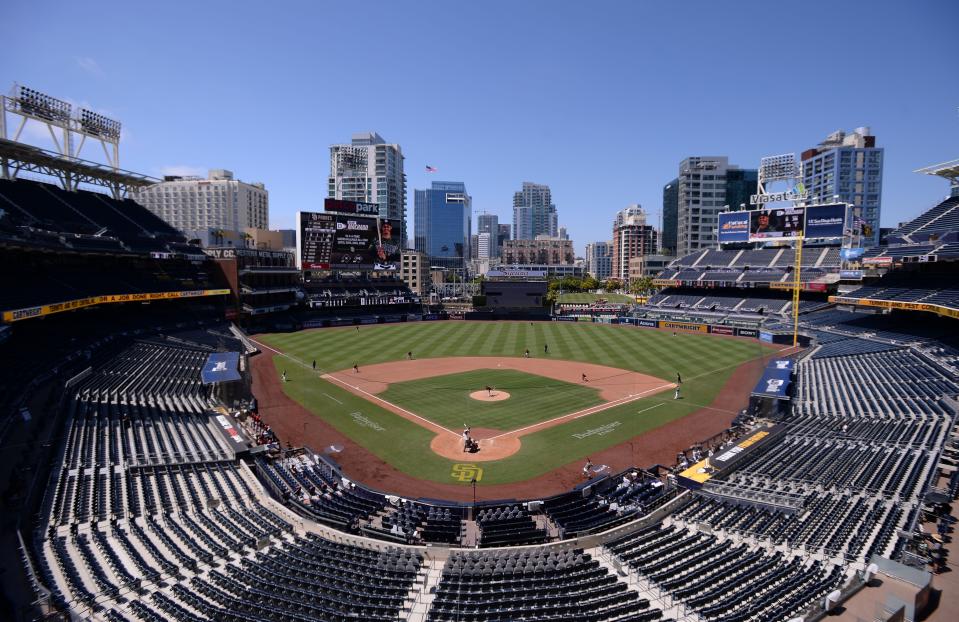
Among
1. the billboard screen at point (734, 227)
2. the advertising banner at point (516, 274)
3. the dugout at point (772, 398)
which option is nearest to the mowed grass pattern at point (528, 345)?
the dugout at point (772, 398)

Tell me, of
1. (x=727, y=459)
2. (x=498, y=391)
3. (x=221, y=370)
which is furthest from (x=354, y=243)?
(x=727, y=459)

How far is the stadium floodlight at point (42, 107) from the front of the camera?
45.1m

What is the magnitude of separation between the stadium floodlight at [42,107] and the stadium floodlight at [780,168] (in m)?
99.4

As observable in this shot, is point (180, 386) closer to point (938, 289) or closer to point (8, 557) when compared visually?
point (8, 557)

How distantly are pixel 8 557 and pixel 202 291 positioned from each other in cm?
4961

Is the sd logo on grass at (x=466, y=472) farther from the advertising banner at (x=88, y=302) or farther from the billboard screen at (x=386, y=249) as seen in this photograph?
the billboard screen at (x=386, y=249)

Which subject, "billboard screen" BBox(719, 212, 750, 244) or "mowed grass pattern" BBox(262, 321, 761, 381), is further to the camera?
"billboard screen" BBox(719, 212, 750, 244)

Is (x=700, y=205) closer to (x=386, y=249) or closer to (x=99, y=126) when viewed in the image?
(x=386, y=249)

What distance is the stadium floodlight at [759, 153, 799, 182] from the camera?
81.9 m

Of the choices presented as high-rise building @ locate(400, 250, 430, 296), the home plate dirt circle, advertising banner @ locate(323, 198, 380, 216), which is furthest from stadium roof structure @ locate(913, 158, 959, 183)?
high-rise building @ locate(400, 250, 430, 296)

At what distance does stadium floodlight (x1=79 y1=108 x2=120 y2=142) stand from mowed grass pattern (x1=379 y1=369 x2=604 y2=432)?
44.9m

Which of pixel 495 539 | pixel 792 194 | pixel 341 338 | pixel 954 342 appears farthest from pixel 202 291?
pixel 792 194

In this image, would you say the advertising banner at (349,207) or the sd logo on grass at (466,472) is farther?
the advertising banner at (349,207)

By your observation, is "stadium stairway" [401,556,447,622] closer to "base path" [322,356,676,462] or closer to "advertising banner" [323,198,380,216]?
"base path" [322,356,676,462]
